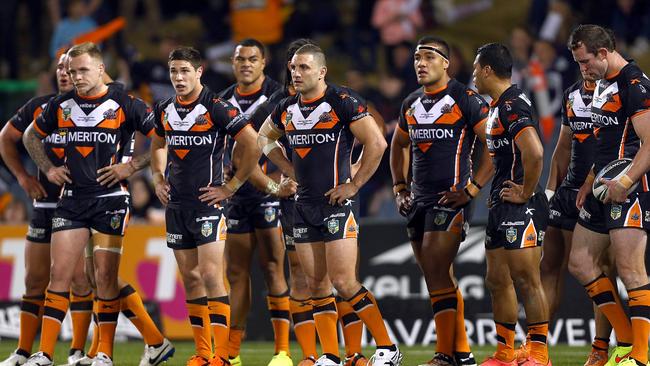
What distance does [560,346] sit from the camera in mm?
12984

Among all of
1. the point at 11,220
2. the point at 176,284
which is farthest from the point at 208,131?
the point at 11,220

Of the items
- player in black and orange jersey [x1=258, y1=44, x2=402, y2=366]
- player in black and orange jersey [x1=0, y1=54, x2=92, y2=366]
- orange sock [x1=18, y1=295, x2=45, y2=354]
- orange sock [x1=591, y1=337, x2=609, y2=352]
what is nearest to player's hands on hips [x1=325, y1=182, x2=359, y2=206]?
player in black and orange jersey [x1=258, y1=44, x2=402, y2=366]

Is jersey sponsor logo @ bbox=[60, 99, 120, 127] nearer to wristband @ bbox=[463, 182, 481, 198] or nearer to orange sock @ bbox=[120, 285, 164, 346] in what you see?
orange sock @ bbox=[120, 285, 164, 346]

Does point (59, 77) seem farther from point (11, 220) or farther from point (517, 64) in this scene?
point (517, 64)

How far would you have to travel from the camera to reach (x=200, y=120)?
10094 mm

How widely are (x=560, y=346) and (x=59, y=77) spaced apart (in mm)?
5927

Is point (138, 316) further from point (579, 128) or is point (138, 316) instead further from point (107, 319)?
point (579, 128)

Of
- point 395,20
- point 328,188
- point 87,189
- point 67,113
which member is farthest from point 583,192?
A: point 395,20

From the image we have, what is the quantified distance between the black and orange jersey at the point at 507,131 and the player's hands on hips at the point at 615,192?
615mm

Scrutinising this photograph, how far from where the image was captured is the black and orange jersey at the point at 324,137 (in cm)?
984

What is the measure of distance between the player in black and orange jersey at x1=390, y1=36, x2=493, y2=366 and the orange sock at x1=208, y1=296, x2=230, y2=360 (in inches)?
66.7

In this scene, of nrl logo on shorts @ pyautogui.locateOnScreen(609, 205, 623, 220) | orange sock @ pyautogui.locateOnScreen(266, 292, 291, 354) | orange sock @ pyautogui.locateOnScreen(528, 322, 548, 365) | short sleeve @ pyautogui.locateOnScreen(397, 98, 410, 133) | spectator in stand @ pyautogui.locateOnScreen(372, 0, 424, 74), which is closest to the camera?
nrl logo on shorts @ pyautogui.locateOnScreen(609, 205, 623, 220)

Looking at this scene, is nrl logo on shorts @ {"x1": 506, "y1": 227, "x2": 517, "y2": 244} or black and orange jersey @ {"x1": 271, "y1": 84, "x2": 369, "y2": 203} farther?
black and orange jersey @ {"x1": 271, "y1": 84, "x2": 369, "y2": 203}

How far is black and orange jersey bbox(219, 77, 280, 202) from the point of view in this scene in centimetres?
1122
